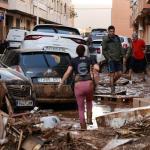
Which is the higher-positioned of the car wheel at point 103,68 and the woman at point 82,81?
the woman at point 82,81

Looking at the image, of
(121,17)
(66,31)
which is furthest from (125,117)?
(121,17)

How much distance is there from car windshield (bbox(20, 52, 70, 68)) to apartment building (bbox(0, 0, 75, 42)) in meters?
30.3

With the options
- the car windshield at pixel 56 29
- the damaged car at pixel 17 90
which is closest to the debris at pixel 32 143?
the damaged car at pixel 17 90

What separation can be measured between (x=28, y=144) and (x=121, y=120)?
5.42 feet

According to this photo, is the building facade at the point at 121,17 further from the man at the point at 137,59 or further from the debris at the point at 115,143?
the debris at the point at 115,143

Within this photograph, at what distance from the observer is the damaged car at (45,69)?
44.8 feet

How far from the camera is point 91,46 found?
103 ft

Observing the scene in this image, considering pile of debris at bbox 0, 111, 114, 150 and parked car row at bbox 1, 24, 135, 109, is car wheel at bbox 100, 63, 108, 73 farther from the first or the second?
pile of debris at bbox 0, 111, 114, 150

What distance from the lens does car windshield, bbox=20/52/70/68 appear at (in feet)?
46.9

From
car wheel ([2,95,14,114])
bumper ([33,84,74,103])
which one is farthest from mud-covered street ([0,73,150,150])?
bumper ([33,84,74,103])

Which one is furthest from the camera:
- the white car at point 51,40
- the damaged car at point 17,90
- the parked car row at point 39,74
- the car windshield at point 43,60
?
the white car at point 51,40

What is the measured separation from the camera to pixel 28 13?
54844 millimetres

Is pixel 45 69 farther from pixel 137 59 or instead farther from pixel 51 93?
pixel 137 59

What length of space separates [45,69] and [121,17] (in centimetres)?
8105
